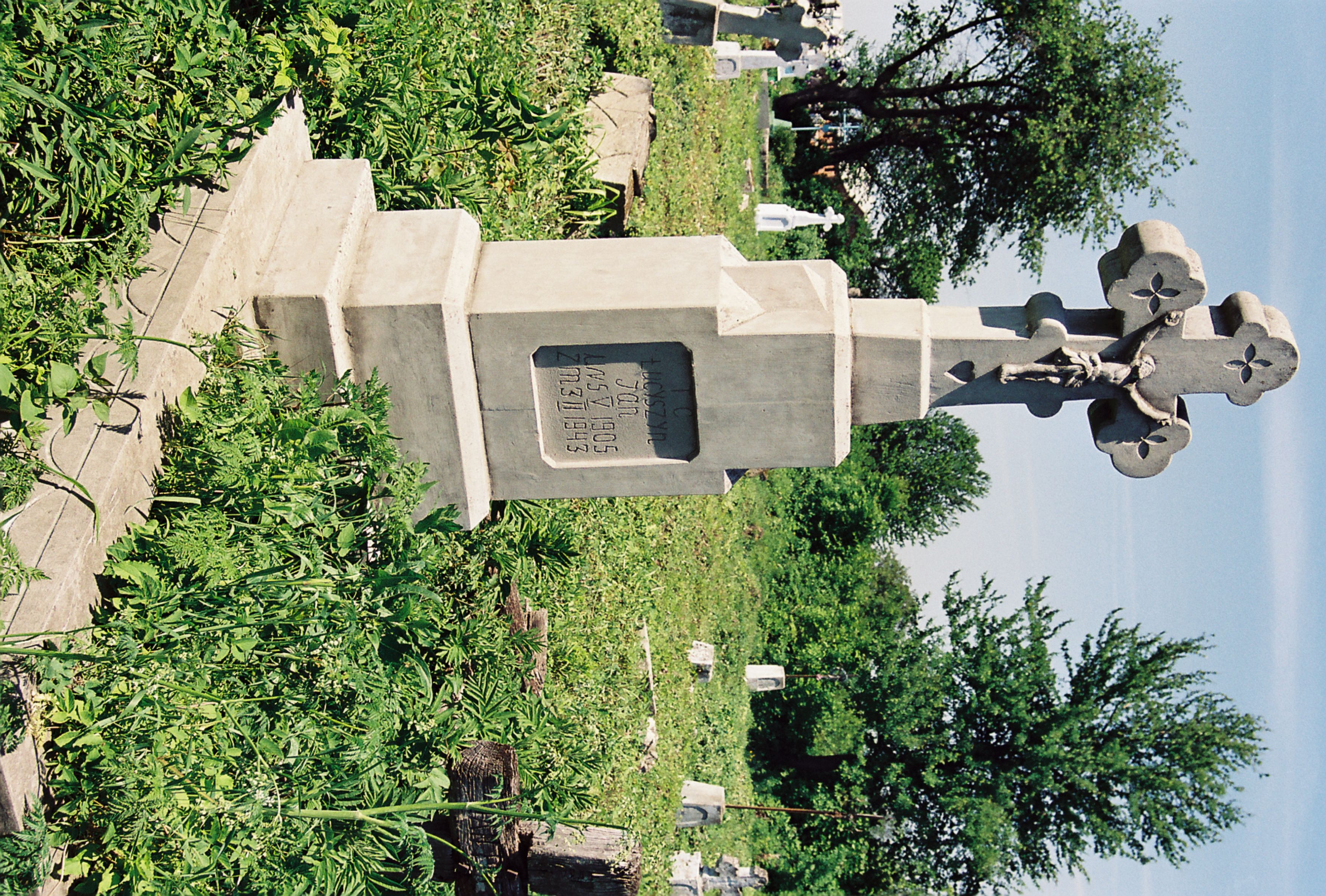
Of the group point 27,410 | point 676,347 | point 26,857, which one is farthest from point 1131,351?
point 26,857

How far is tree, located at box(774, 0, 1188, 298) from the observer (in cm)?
1922

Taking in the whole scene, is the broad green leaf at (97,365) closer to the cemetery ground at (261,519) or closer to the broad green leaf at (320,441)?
the cemetery ground at (261,519)

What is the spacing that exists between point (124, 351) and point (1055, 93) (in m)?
19.5

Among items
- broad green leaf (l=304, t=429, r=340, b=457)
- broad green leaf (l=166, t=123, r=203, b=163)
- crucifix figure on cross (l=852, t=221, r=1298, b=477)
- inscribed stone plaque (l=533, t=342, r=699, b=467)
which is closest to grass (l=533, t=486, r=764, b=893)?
inscribed stone plaque (l=533, t=342, r=699, b=467)

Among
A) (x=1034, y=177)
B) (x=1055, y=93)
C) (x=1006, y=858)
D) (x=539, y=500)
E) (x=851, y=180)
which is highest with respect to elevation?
(x=539, y=500)

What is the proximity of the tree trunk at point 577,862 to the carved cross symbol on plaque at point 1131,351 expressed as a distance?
367 cm

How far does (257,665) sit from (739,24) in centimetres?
1283

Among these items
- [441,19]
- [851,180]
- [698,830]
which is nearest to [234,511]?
[441,19]

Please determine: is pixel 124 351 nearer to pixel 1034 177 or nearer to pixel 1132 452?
pixel 1132 452

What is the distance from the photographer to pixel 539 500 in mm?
7188

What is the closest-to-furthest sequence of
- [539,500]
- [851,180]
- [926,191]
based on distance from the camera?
1. [539,500]
2. [926,191]
3. [851,180]

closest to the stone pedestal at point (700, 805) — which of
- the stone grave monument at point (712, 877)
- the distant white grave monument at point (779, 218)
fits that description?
the stone grave monument at point (712, 877)

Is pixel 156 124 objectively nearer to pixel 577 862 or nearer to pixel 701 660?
pixel 577 862

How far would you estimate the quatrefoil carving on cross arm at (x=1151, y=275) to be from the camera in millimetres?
4688
